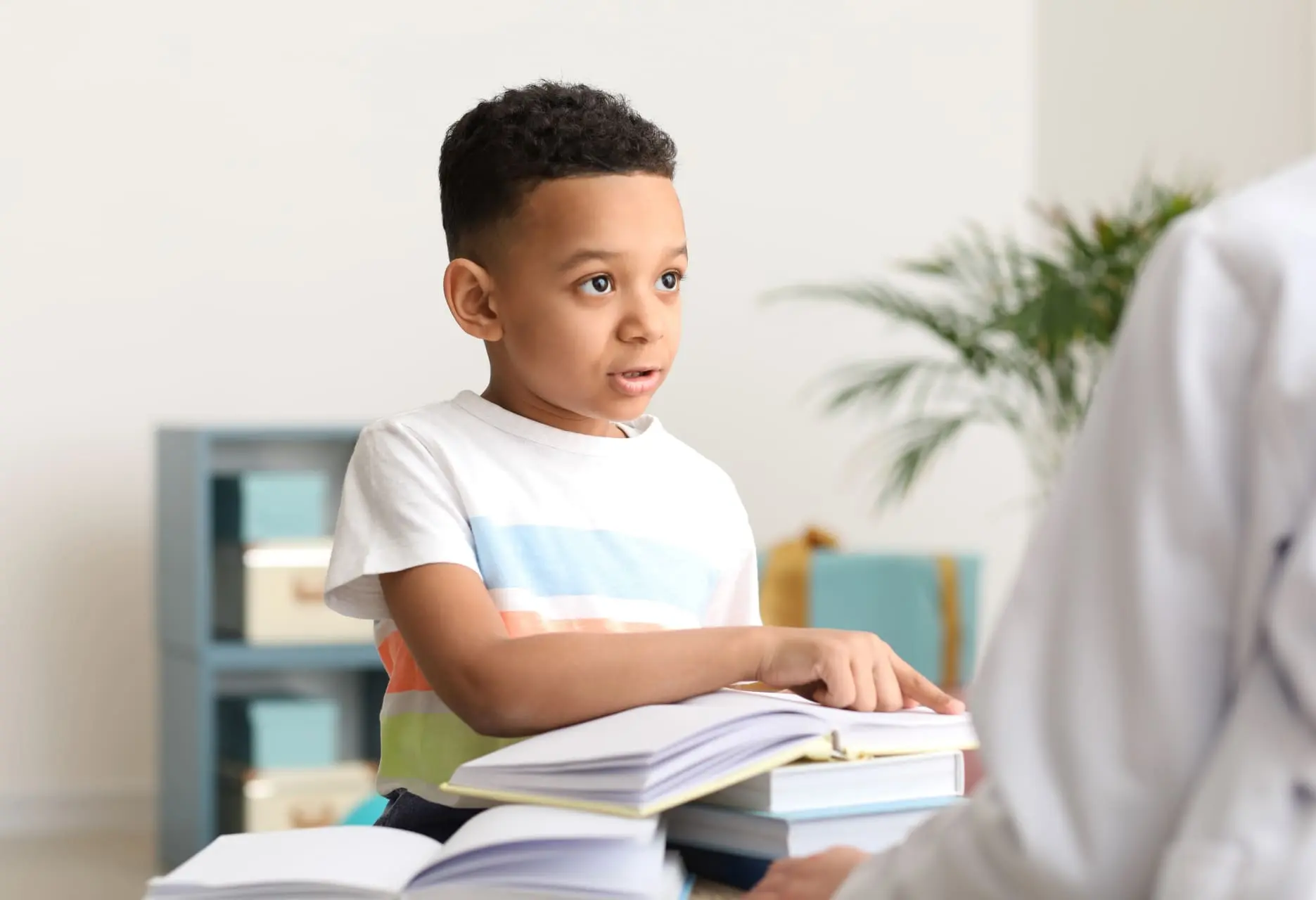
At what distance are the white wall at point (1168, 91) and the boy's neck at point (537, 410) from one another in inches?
158

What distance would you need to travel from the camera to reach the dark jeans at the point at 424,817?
86 cm

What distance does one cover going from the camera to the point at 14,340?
380 centimetres

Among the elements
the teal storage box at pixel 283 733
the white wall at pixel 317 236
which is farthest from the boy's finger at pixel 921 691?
the white wall at pixel 317 236

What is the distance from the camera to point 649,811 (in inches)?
24.7

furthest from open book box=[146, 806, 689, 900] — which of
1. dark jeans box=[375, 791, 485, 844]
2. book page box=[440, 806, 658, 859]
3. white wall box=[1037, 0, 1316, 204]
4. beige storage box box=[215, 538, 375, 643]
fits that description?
white wall box=[1037, 0, 1316, 204]

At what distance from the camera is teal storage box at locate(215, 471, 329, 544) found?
3.41 meters

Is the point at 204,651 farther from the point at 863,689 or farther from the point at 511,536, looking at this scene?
the point at 863,689

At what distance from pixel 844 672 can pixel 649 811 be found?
7.2 inches

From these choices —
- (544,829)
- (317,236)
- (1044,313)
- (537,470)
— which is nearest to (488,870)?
(544,829)

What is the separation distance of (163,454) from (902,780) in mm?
3206

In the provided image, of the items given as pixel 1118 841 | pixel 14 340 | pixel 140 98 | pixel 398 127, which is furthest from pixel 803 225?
pixel 1118 841

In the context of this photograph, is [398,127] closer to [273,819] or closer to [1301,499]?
[273,819]

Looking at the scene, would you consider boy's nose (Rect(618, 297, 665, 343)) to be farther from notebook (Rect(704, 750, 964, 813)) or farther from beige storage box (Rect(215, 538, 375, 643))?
beige storage box (Rect(215, 538, 375, 643))

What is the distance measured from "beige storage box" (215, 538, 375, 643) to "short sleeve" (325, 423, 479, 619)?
8.31 feet
